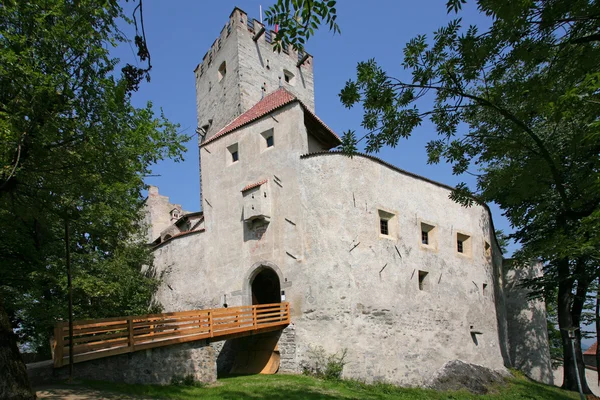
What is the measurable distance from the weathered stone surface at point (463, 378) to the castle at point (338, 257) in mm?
316

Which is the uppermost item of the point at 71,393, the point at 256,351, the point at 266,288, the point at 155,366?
the point at 266,288

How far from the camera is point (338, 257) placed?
17.0m

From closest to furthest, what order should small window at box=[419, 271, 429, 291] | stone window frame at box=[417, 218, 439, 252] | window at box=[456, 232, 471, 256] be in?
small window at box=[419, 271, 429, 291], stone window frame at box=[417, 218, 439, 252], window at box=[456, 232, 471, 256]

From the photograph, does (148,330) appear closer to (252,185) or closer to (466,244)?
(252,185)

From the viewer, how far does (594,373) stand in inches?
1325

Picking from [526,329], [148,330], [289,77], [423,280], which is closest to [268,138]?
[423,280]

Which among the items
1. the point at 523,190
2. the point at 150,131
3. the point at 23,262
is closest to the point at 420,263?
Answer: the point at 523,190

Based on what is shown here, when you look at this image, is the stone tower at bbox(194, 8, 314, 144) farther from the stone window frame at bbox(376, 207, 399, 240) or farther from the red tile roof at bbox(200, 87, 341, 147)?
the stone window frame at bbox(376, 207, 399, 240)

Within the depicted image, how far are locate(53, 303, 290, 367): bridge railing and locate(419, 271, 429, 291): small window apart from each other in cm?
590

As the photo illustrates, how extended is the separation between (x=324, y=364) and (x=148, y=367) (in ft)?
20.0

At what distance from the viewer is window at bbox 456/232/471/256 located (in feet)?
71.5

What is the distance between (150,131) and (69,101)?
8.13 ft

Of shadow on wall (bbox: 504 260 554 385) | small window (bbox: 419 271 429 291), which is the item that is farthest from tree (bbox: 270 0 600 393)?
shadow on wall (bbox: 504 260 554 385)

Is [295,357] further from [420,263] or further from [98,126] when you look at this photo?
[98,126]
